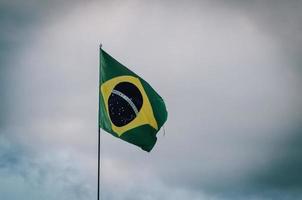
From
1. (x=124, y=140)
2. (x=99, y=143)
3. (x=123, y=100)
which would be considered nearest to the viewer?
(x=99, y=143)

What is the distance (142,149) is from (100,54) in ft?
21.5

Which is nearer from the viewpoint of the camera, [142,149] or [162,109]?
[142,149]

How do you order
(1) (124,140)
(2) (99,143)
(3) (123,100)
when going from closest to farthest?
(2) (99,143)
(1) (124,140)
(3) (123,100)

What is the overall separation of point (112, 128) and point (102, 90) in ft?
8.10

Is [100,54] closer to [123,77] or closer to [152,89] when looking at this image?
[123,77]

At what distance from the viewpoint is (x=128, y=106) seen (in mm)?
25984

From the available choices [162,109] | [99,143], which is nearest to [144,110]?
[162,109]

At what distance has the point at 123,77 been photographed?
25.9 m

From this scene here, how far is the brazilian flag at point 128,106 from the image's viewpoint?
81.5 ft

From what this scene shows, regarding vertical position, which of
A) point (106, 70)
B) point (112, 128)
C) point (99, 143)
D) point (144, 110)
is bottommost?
point (99, 143)

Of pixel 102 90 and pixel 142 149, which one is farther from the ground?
pixel 102 90

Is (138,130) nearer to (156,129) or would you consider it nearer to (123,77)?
(156,129)

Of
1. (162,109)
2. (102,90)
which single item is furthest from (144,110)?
(102,90)

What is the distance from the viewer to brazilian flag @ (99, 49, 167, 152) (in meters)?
24.8
